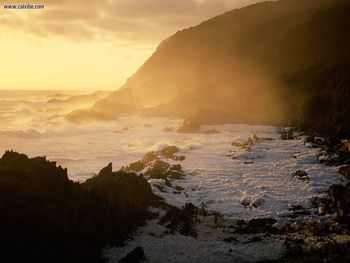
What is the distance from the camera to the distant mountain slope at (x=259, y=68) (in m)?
74.5

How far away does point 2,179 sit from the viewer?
2284cm

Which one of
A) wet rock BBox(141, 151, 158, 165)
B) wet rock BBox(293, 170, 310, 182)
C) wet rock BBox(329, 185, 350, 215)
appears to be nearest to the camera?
wet rock BBox(329, 185, 350, 215)

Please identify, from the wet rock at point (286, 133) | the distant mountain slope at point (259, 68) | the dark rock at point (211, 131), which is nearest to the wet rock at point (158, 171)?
the wet rock at point (286, 133)

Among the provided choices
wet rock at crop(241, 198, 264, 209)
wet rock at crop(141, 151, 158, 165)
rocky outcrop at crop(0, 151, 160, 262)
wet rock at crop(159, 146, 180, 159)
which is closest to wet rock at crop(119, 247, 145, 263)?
rocky outcrop at crop(0, 151, 160, 262)

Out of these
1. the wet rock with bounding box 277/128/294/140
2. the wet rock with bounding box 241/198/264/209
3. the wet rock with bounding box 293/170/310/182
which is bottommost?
the wet rock with bounding box 241/198/264/209

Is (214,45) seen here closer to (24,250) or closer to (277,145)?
(277,145)

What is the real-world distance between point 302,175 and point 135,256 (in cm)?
2109

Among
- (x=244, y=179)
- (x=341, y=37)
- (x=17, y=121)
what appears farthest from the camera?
(x=17, y=121)

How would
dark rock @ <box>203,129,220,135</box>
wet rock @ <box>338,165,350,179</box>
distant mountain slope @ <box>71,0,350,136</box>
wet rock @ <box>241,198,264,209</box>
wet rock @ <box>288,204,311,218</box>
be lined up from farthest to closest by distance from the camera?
distant mountain slope @ <box>71,0,350,136</box> < dark rock @ <box>203,129,220,135</box> < wet rock @ <box>338,165,350,179</box> < wet rock @ <box>241,198,264,209</box> < wet rock @ <box>288,204,311,218</box>

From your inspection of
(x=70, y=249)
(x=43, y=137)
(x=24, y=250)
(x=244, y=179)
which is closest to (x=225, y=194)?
(x=244, y=179)

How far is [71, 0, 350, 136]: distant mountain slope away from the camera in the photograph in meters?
74.5

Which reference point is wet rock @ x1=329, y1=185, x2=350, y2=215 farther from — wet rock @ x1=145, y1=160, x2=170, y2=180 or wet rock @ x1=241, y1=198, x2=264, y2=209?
wet rock @ x1=145, y1=160, x2=170, y2=180

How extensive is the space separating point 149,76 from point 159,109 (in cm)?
7344

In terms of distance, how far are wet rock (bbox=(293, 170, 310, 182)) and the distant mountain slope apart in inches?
778
